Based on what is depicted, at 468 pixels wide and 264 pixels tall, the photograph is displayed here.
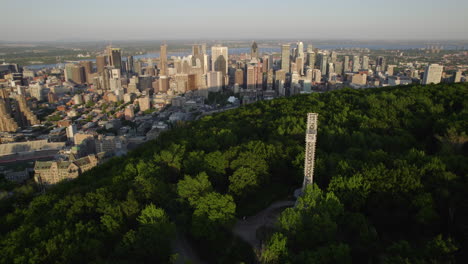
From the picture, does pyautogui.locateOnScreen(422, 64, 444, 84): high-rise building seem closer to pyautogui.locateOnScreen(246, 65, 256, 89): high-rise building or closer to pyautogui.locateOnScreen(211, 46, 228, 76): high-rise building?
pyautogui.locateOnScreen(246, 65, 256, 89): high-rise building

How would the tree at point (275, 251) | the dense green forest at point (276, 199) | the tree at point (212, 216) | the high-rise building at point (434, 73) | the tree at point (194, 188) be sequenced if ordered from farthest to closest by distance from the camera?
the high-rise building at point (434, 73) → the tree at point (194, 188) → the tree at point (212, 216) → the dense green forest at point (276, 199) → the tree at point (275, 251)

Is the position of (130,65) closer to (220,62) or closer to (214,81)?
(220,62)

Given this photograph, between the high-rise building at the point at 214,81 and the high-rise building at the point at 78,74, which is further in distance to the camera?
the high-rise building at the point at 78,74

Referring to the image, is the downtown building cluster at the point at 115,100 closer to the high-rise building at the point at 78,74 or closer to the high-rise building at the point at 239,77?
the high-rise building at the point at 239,77

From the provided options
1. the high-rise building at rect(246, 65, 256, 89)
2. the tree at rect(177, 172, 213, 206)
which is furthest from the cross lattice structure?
the high-rise building at rect(246, 65, 256, 89)

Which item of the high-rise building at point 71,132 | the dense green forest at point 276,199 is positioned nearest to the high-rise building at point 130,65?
the high-rise building at point 71,132

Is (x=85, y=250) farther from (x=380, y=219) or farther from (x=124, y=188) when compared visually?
(x=380, y=219)

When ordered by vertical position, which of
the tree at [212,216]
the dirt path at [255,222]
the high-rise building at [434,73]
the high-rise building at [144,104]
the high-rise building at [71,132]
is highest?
the high-rise building at [434,73]

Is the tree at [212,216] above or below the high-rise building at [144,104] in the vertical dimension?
above

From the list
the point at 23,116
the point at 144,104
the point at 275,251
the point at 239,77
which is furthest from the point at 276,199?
the point at 239,77
